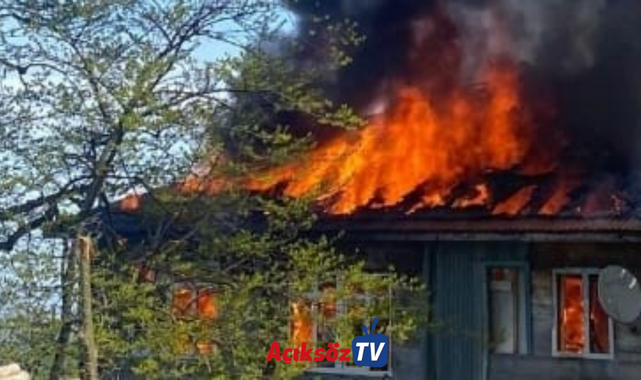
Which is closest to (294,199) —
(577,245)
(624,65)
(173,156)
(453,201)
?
(173,156)

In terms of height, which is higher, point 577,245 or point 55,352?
point 577,245

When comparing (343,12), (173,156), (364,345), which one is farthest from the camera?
(343,12)

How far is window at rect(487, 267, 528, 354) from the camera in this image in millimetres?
12961

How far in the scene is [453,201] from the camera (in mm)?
13312

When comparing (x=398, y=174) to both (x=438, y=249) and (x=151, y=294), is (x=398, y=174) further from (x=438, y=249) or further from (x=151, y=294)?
(x=151, y=294)

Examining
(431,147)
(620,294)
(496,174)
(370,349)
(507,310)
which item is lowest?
(370,349)

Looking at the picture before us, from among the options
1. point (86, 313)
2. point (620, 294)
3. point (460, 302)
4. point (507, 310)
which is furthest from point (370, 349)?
point (86, 313)

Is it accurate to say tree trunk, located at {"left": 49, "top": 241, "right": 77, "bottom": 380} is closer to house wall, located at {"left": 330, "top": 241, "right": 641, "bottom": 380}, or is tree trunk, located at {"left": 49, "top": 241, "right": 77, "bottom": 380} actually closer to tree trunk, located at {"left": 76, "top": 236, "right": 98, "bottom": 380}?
tree trunk, located at {"left": 76, "top": 236, "right": 98, "bottom": 380}

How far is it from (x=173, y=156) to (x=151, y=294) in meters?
1.64

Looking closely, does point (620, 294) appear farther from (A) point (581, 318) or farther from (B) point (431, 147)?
(B) point (431, 147)

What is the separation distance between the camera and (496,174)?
14266 millimetres

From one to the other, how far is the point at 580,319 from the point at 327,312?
3.52 m

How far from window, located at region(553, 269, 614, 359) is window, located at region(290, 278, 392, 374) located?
2.55m

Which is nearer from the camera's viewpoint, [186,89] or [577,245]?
[186,89]
